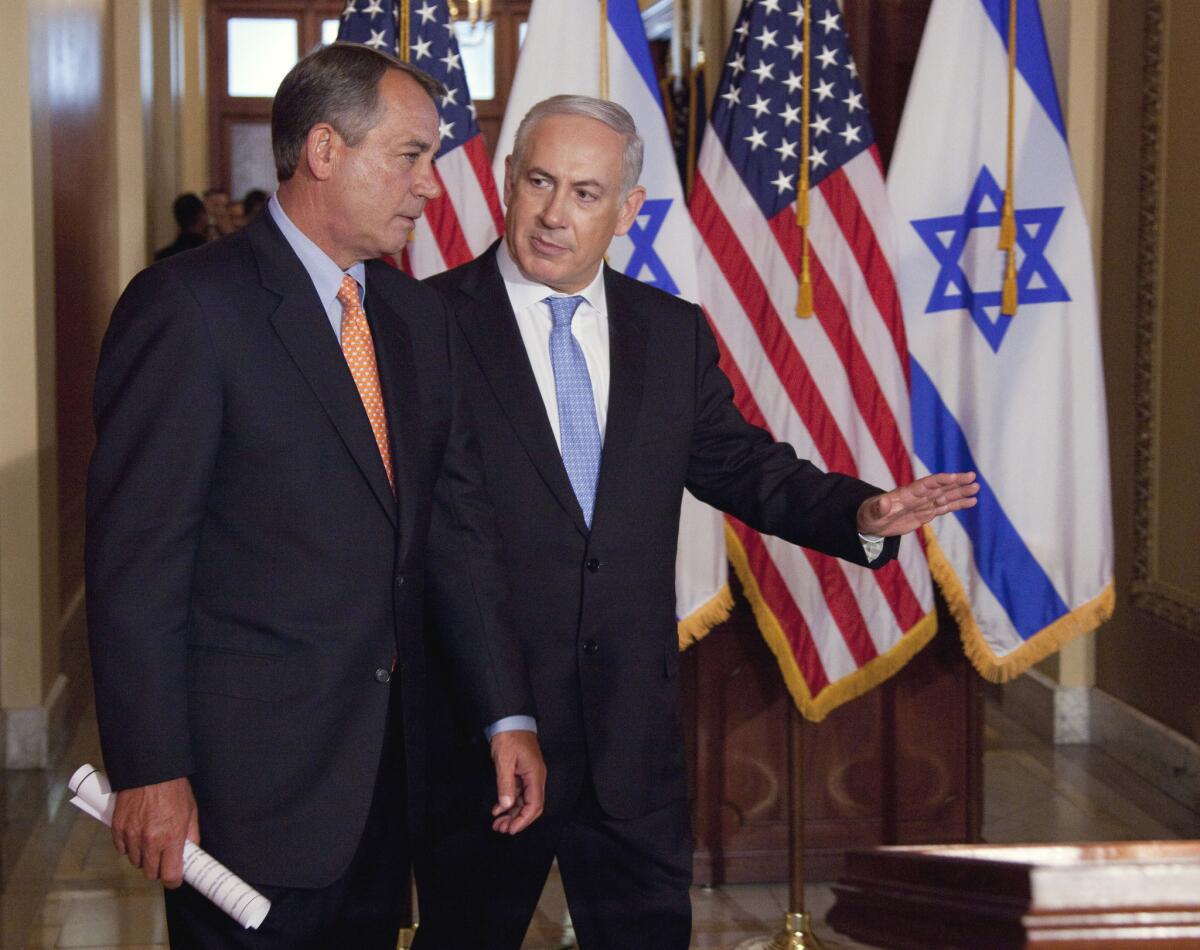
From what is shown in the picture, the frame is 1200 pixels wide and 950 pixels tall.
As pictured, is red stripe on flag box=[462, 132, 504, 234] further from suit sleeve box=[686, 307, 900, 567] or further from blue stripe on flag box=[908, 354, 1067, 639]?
suit sleeve box=[686, 307, 900, 567]

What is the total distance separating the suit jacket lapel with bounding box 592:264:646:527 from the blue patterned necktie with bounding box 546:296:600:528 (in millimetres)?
30

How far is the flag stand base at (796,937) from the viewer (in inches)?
141

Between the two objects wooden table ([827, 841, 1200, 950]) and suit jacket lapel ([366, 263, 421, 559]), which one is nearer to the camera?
wooden table ([827, 841, 1200, 950])

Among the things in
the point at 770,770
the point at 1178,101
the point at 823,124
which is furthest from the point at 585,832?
the point at 1178,101

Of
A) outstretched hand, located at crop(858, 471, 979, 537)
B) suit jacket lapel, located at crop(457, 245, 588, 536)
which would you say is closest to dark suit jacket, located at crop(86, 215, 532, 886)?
suit jacket lapel, located at crop(457, 245, 588, 536)

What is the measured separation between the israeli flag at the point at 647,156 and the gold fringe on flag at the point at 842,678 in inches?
3.7

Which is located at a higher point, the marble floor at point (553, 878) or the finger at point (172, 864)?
the finger at point (172, 864)

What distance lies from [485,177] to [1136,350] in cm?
247

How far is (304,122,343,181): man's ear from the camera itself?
2.10 metres

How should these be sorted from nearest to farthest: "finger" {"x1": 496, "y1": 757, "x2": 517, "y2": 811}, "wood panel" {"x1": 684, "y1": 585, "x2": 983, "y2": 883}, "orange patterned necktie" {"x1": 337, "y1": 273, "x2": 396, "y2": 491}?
"orange patterned necktie" {"x1": 337, "y1": 273, "x2": 396, "y2": 491}, "finger" {"x1": 496, "y1": 757, "x2": 517, "y2": 811}, "wood panel" {"x1": 684, "y1": 585, "x2": 983, "y2": 883}

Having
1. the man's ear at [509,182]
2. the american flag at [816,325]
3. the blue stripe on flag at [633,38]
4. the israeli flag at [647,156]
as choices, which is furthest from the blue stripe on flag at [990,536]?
the man's ear at [509,182]

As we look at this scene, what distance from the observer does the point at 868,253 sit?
3.80m

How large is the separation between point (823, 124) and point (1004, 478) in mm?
966

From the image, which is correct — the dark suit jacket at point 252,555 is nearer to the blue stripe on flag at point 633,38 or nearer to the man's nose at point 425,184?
the man's nose at point 425,184
